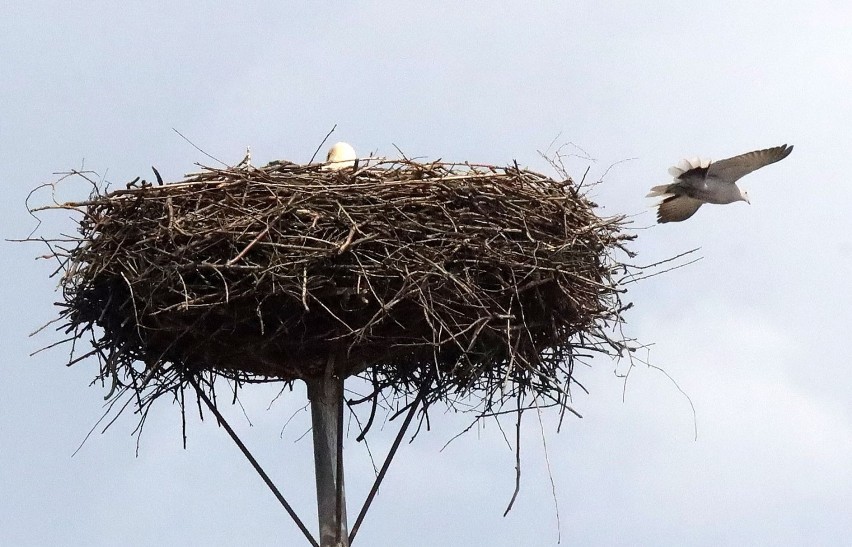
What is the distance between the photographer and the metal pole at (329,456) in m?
7.84

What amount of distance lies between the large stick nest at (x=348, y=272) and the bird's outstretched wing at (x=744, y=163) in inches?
92.8

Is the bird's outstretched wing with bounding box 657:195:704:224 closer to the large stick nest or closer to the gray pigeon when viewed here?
the gray pigeon

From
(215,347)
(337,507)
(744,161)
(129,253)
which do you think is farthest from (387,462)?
(744,161)

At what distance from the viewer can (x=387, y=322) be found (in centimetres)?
771

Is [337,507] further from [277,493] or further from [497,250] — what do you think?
[497,250]

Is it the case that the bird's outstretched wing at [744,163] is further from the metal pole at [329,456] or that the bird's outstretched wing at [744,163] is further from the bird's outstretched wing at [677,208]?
the metal pole at [329,456]

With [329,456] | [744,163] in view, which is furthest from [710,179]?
[329,456]

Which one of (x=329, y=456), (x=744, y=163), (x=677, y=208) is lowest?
(x=329, y=456)

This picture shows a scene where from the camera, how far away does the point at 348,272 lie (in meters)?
7.43

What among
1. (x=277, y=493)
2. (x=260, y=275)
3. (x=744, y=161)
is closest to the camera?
(x=260, y=275)

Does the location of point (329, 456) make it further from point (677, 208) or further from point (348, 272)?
point (677, 208)

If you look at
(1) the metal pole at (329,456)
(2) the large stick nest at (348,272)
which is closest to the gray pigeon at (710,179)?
(2) the large stick nest at (348,272)

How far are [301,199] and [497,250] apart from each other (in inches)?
35.3

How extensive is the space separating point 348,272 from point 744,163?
364 cm
